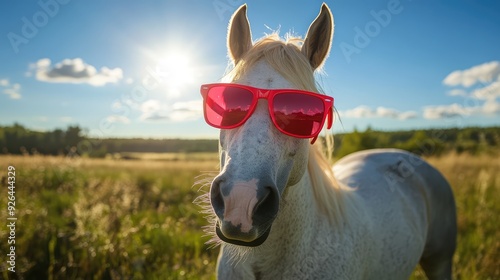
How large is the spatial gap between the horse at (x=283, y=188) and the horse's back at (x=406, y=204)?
1.0 inches

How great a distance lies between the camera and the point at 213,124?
176 cm

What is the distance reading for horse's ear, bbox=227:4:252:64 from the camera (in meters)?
2.04

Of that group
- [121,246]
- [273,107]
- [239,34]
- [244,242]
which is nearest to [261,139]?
[273,107]

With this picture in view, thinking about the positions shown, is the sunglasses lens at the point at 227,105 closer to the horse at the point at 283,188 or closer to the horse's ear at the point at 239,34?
the horse at the point at 283,188

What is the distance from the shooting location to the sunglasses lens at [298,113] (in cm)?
162

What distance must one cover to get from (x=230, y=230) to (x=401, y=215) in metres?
2.23

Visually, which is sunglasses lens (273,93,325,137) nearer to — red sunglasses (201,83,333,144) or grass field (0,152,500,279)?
red sunglasses (201,83,333,144)

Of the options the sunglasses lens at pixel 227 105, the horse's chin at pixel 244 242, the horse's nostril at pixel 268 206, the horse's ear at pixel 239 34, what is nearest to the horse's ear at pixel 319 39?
the horse's ear at pixel 239 34

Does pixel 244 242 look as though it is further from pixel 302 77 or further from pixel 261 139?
pixel 302 77

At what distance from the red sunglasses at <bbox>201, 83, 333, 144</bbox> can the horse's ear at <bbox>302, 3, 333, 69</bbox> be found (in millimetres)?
370

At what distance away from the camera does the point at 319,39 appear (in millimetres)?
2025

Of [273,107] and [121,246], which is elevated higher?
[273,107]

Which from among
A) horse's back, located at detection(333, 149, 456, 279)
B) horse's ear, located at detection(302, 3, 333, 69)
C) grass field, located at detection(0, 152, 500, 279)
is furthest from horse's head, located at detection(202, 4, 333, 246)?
horse's back, located at detection(333, 149, 456, 279)

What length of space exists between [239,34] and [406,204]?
2.29 meters
